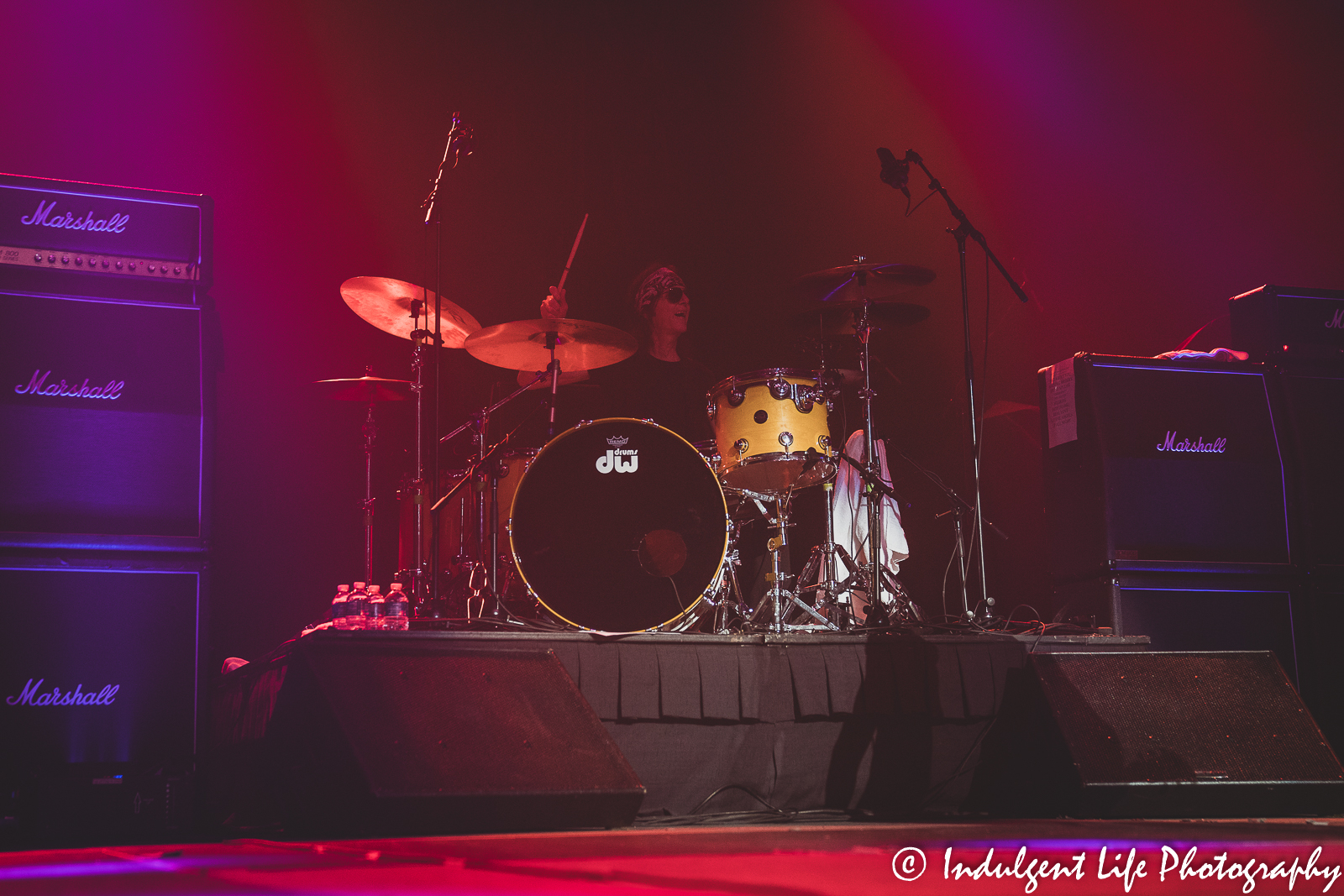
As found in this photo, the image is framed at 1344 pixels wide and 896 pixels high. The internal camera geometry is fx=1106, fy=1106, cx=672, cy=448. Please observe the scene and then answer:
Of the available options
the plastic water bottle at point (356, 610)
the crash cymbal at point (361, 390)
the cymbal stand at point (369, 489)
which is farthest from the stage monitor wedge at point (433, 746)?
the crash cymbal at point (361, 390)

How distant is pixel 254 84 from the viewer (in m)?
5.30

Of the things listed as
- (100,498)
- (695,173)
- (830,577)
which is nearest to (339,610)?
(100,498)

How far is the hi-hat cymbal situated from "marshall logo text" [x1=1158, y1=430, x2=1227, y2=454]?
1.20 m

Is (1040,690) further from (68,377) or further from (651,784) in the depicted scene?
(68,377)

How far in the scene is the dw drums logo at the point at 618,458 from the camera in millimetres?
3990

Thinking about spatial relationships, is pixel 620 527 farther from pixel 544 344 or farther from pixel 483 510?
pixel 544 344

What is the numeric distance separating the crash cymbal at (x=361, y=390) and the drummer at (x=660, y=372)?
0.93 meters

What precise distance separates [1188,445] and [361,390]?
3689 millimetres

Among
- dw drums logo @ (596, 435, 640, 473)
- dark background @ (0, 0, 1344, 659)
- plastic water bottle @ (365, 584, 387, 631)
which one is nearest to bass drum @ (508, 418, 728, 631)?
dw drums logo @ (596, 435, 640, 473)

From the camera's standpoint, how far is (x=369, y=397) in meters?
5.40

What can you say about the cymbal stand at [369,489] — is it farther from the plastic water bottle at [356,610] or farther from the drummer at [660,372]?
the plastic water bottle at [356,610]

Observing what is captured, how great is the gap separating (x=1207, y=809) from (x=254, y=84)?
4.97m

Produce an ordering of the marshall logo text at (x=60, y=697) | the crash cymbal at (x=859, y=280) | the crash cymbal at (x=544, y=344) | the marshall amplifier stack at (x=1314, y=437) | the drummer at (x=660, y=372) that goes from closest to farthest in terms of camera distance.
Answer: the marshall logo text at (x=60, y=697) < the marshall amplifier stack at (x=1314, y=437) < the crash cymbal at (x=544, y=344) < the crash cymbal at (x=859, y=280) < the drummer at (x=660, y=372)

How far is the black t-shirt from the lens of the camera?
17.5 feet
